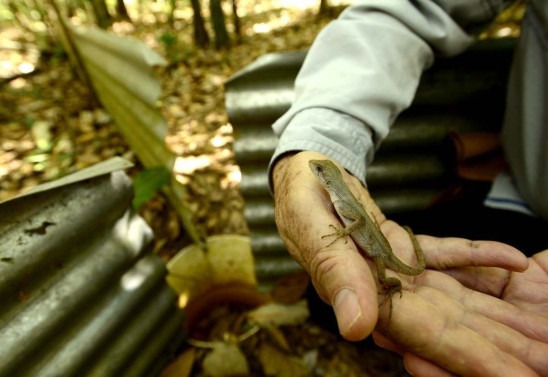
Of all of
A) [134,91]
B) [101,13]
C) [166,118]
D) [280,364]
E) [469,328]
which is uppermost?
[101,13]

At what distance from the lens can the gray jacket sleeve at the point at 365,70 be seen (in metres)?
2.02

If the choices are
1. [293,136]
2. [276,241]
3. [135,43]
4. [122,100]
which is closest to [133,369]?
[276,241]

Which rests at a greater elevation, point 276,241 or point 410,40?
point 410,40

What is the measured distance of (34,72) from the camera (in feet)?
18.8

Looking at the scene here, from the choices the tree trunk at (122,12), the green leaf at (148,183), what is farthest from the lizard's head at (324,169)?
the tree trunk at (122,12)

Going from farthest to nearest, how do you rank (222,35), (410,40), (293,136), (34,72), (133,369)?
1. (222,35)
2. (34,72)
3. (133,369)
4. (410,40)
5. (293,136)

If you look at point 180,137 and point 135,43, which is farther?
point 180,137

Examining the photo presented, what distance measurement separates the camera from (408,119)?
2770mm

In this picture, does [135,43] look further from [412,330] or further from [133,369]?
[412,330]

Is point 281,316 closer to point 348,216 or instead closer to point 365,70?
point 348,216

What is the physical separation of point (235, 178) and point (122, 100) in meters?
1.52

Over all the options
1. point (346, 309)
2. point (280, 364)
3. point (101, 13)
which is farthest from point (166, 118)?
point (101, 13)

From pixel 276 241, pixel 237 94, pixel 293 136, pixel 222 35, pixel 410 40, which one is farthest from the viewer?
pixel 222 35

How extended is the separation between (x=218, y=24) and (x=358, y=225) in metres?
6.37
